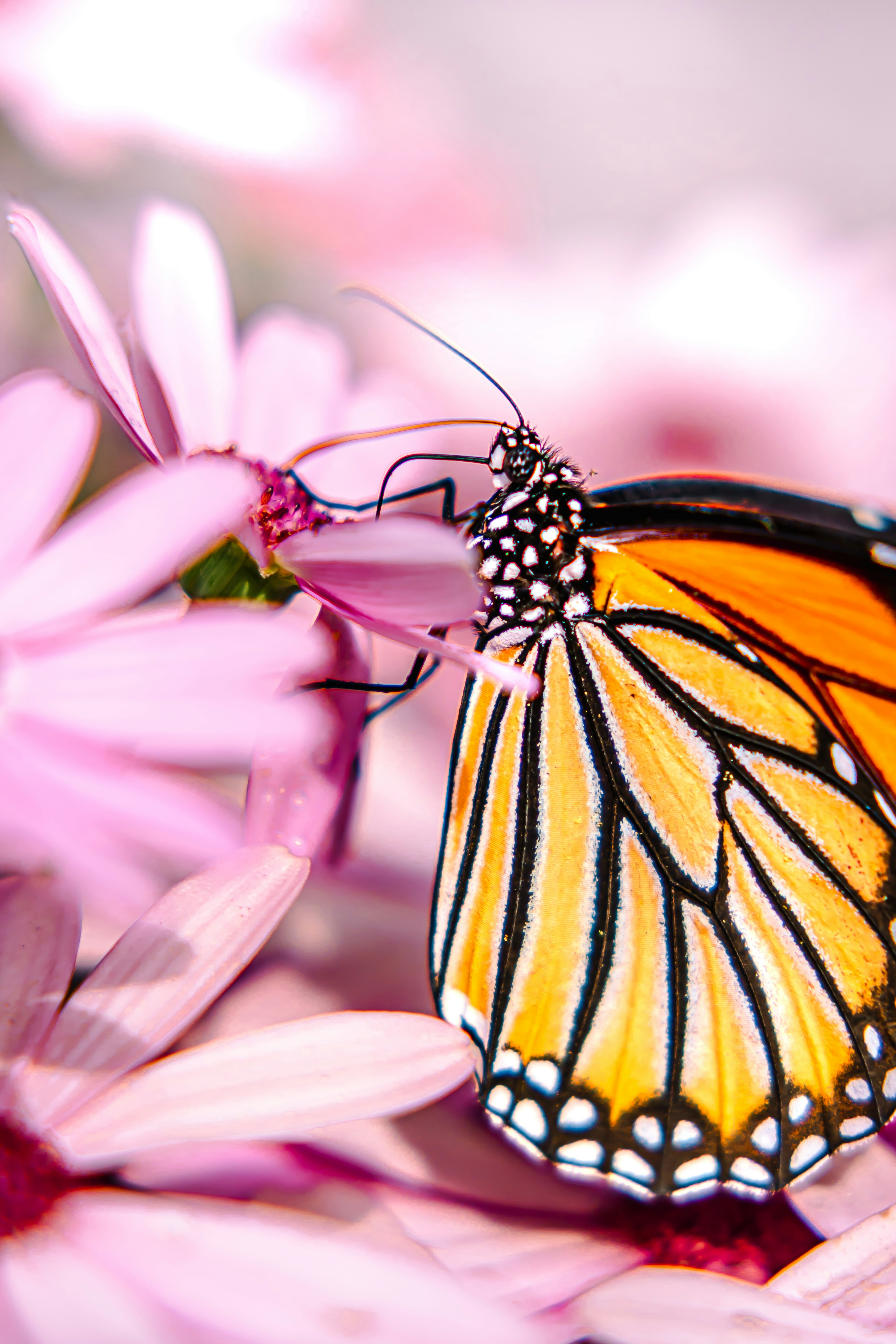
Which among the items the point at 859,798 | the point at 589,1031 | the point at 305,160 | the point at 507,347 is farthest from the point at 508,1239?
the point at 305,160

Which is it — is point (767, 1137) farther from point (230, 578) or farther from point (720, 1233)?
point (230, 578)

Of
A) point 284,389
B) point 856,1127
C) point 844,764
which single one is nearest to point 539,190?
point 284,389

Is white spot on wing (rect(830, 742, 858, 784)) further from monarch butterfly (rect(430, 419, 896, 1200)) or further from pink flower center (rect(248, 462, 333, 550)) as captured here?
pink flower center (rect(248, 462, 333, 550))

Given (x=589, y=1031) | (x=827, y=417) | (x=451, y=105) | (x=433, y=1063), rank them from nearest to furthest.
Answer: (x=433, y=1063) → (x=589, y=1031) → (x=827, y=417) → (x=451, y=105)

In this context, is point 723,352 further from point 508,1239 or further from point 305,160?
point 508,1239

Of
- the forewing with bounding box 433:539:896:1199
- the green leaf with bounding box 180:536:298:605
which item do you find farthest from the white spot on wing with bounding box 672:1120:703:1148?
the green leaf with bounding box 180:536:298:605

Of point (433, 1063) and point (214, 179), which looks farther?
point (214, 179)

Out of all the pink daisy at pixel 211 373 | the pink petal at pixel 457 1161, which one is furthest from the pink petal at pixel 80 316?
the pink petal at pixel 457 1161
